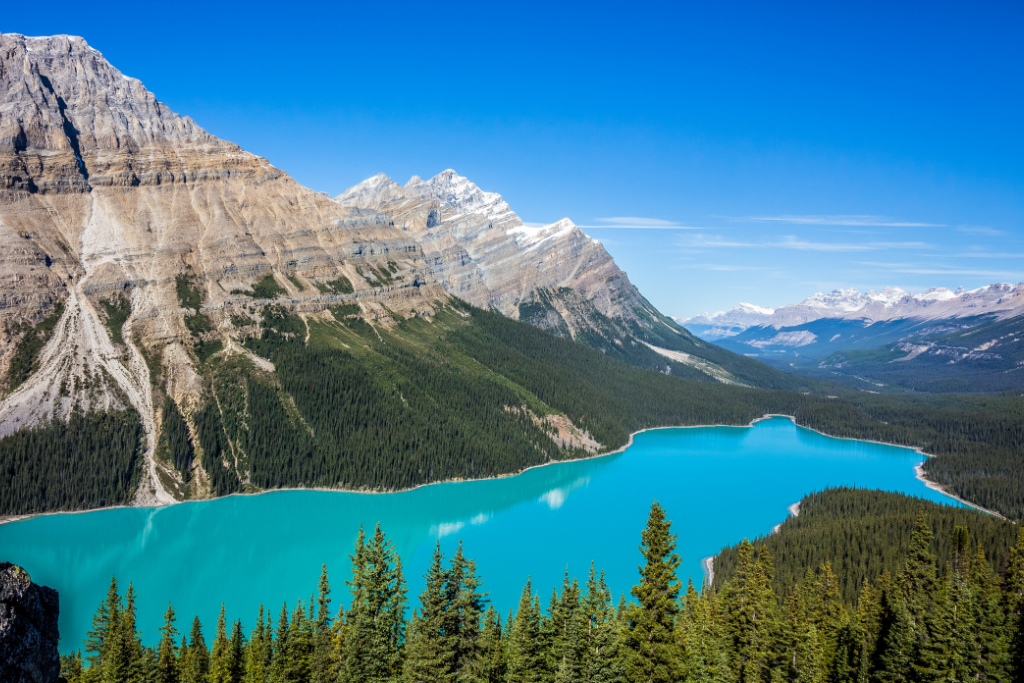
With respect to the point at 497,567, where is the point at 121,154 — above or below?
above

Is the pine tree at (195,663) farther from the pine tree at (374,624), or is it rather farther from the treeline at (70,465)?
the treeline at (70,465)

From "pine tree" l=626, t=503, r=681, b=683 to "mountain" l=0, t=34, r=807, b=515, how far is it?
93.7m

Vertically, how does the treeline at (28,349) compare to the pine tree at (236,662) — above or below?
above

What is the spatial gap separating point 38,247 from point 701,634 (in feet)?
486

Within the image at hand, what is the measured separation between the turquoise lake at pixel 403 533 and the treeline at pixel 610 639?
24.8 metres

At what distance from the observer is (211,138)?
183500 millimetres

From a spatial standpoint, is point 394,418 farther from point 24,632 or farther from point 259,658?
point 24,632

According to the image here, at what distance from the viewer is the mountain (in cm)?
11462

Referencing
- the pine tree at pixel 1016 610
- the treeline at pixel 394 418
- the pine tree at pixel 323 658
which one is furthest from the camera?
the treeline at pixel 394 418

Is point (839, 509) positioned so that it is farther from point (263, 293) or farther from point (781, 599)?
point (263, 293)

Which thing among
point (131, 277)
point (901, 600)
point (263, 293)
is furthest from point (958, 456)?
point (131, 277)

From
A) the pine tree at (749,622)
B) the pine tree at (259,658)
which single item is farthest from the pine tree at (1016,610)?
the pine tree at (259,658)

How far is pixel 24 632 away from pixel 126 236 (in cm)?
16075

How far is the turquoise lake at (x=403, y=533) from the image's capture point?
75.3 m
